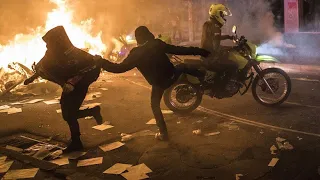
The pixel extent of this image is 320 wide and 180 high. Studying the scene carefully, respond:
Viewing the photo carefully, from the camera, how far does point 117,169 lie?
5098 millimetres

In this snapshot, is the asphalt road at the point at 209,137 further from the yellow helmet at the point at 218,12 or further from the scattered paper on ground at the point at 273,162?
the yellow helmet at the point at 218,12

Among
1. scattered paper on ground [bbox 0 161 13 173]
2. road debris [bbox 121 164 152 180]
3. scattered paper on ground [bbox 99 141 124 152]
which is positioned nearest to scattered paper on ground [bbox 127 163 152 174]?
road debris [bbox 121 164 152 180]

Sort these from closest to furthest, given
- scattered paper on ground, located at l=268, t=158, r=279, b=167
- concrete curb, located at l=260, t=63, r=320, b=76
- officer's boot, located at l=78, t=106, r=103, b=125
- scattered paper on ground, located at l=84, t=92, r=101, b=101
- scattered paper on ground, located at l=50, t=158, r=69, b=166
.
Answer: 1. scattered paper on ground, located at l=268, t=158, r=279, b=167
2. scattered paper on ground, located at l=50, t=158, r=69, b=166
3. officer's boot, located at l=78, t=106, r=103, b=125
4. scattered paper on ground, located at l=84, t=92, r=101, b=101
5. concrete curb, located at l=260, t=63, r=320, b=76

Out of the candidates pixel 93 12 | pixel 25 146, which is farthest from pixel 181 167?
pixel 93 12

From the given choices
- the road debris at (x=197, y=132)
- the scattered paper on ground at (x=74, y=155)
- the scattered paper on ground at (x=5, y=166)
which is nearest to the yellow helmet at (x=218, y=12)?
the road debris at (x=197, y=132)

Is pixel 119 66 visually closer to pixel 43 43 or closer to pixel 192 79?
pixel 192 79

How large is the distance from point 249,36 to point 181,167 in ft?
53.2

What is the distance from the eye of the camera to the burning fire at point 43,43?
43.4 feet

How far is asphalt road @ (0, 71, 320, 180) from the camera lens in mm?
4898

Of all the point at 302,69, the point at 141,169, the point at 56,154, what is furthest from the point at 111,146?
the point at 302,69

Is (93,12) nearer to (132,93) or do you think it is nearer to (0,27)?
(0,27)

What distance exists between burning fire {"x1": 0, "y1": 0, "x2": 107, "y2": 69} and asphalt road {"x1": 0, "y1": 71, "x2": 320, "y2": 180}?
469cm

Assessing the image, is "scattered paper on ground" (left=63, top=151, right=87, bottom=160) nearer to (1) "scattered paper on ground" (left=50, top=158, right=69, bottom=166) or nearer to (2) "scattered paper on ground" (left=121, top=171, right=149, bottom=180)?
(1) "scattered paper on ground" (left=50, top=158, right=69, bottom=166)

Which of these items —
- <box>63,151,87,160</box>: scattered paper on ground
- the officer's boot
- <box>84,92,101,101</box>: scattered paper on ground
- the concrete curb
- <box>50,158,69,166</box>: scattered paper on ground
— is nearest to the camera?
<box>50,158,69,166</box>: scattered paper on ground
